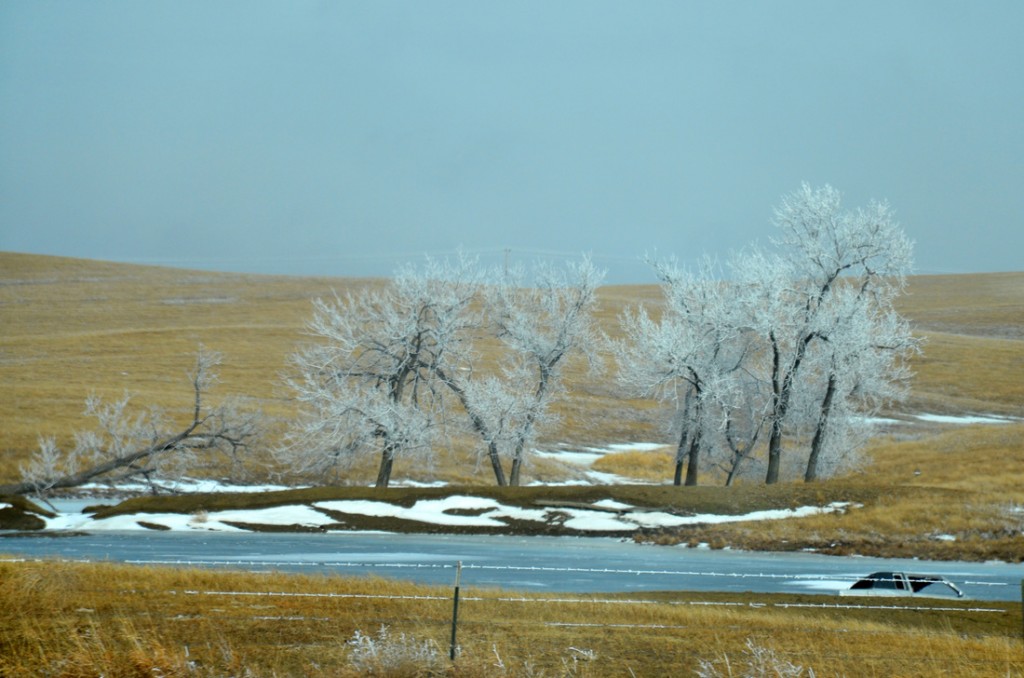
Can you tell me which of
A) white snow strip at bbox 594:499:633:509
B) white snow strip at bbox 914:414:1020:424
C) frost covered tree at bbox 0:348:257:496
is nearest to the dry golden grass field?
white snow strip at bbox 594:499:633:509

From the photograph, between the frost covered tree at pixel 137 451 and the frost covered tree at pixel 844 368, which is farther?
the frost covered tree at pixel 137 451

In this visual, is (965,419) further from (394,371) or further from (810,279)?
(394,371)

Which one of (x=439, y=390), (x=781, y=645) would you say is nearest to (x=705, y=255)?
(x=439, y=390)

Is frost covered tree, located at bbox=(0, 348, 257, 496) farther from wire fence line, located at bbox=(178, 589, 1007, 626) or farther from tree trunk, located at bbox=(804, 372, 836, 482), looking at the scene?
wire fence line, located at bbox=(178, 589, 1007, 626)

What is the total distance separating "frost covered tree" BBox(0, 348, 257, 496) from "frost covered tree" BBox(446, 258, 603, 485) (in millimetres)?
9969

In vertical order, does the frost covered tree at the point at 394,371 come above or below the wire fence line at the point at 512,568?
above

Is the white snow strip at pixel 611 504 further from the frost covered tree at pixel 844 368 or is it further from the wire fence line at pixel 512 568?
the wire fence line at pixel 512 568

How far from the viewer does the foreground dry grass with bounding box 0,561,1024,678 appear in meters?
10.3

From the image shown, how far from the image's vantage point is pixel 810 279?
124ft

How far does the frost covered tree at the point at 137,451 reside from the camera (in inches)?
1545

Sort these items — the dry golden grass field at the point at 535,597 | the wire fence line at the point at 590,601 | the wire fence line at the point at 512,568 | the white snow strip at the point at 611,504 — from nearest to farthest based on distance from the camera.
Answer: the dry golden grass field at the point at 535,597
the wire fence line at the point at 590,601
the wire fence line at the point at 512,568
the white snow strip at the point at 611,504

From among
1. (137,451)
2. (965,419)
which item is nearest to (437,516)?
(137,451)

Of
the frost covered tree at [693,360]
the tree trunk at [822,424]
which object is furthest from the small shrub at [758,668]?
the tree trunk at [822,424]

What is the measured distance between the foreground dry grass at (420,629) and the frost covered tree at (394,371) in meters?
20.3
